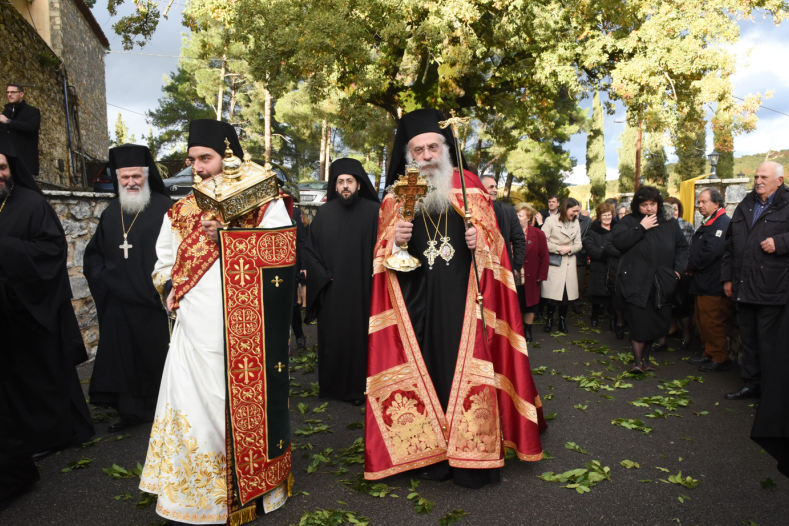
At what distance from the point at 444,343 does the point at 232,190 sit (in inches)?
68.7

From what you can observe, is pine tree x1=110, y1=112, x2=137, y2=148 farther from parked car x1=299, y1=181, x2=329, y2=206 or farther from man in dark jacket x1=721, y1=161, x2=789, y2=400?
man in dark jacket x1=721, y1=161, x2=789, y2=400

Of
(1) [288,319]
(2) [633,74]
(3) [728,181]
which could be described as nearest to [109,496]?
(1) [288,319]

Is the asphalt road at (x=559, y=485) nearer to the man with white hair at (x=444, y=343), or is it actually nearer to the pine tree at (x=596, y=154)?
the man with white hair at (x=444, y=343)

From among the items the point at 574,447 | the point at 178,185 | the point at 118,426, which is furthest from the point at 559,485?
the point at 178,185

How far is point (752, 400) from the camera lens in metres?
5.43

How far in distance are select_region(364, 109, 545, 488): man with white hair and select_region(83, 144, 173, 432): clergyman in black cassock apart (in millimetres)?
2188

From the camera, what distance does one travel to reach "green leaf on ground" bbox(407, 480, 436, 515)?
340 centimetres

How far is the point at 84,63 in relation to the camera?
21.9 meters

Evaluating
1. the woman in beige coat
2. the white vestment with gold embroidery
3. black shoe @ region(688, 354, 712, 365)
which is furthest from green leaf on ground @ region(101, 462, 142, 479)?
the woman in beige coat

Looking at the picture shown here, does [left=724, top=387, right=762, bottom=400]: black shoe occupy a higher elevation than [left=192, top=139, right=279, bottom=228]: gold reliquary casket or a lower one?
lower

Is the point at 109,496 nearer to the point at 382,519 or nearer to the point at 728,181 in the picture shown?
the point at 382,519

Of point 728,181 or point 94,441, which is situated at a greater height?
point 728,181

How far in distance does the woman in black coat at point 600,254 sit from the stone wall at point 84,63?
16.6 meters

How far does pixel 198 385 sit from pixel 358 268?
3.02m
